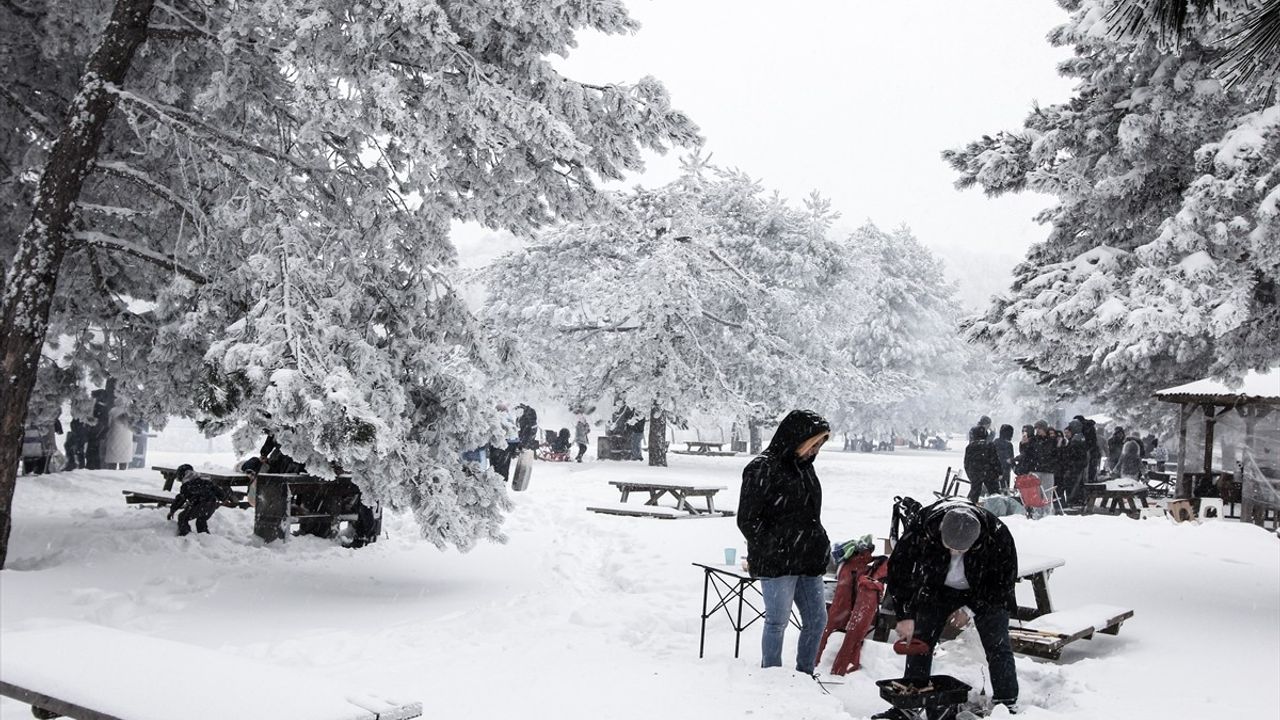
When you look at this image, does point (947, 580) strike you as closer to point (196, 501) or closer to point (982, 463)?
point (196, 501)

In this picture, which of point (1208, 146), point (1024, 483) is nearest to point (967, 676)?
point (1208, 146)

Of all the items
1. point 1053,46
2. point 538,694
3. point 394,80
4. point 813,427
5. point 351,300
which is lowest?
point 538,694

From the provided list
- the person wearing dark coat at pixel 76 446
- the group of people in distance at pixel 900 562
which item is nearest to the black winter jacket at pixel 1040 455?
the group of people in distance at pixel 900 562

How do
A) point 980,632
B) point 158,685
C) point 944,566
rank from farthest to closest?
point 980,632 → point 944,566 → point 158,685

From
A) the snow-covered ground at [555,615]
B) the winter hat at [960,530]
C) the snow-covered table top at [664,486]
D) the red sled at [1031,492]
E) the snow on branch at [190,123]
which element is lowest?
the snow-covered ground at [555,615]

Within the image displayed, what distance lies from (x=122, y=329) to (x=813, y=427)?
7836 millimetres

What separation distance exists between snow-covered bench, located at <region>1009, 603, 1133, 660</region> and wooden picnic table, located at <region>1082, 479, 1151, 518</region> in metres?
12.7

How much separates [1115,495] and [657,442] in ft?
39.3

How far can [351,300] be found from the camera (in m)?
8.67

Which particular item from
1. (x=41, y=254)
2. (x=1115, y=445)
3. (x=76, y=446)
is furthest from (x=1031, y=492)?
(x=76, y=446)

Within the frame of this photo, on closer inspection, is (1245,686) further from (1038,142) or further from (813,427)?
(1038,142)

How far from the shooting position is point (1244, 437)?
20781 mm

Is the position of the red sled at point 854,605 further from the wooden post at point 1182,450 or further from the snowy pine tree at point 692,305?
the snowy pine tree at point 692,305

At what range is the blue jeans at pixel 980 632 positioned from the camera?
225 inches
